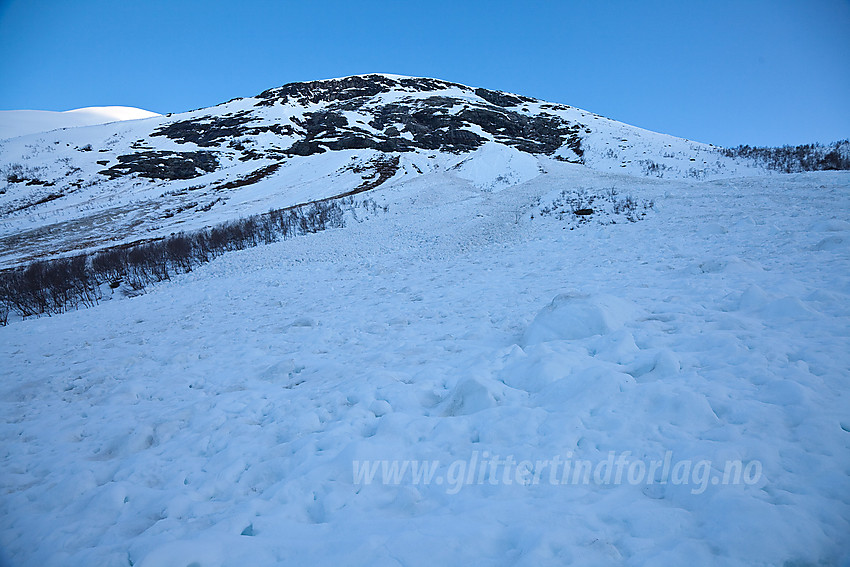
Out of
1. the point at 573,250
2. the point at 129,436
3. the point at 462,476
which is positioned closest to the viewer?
the point at 462,476

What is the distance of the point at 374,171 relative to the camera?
123ft

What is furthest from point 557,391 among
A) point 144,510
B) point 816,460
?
point 144,510

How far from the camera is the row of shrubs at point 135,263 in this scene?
1722cm

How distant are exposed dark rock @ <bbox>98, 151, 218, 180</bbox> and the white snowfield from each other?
48.2 metres

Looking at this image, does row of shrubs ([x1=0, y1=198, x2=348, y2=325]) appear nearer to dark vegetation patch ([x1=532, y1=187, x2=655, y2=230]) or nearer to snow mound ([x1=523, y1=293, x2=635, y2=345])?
dark vegetation patch ([x1=532, y1=187, x2=655, y2=230])

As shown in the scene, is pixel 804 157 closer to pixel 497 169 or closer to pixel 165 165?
pixel 497 169

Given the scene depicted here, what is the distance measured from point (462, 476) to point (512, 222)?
47.6 ft

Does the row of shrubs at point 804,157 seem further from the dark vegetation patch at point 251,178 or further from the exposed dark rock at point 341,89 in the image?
the exposed dark rock at point 341,89

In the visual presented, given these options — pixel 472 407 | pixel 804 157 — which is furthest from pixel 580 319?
pixel 804 157

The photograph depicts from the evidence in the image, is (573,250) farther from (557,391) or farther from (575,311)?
(557,391)

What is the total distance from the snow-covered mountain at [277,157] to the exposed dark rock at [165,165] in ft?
0.82

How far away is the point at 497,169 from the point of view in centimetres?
3253

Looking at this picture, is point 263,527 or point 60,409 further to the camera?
point 60,409

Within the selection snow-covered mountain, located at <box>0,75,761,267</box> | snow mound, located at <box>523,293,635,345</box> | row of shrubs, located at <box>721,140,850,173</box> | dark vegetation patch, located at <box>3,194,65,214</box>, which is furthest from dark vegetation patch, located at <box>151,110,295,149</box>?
snow mound, located at <box>523,293,635,345</box>
